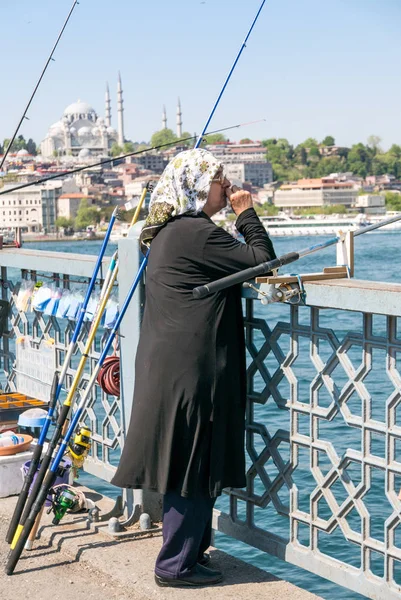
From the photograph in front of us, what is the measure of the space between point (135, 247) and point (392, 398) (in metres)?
1.10

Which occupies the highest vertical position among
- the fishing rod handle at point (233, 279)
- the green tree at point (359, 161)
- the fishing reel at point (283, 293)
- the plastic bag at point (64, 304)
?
the green tree at point (359, 161)

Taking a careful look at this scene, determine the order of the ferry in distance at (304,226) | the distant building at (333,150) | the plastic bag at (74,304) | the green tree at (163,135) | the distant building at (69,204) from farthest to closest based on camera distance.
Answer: the distant building at (333,150)
the green tree at (163,135)
the distant building at (69,204)
the ferry in distance at (304,226)
the plastic bag at (74,304)

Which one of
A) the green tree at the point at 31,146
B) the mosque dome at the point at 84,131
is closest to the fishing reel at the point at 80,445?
the mosque dome at the point at 84,131

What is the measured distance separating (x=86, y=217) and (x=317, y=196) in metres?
32.3

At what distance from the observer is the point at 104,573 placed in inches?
121

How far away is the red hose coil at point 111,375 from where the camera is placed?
11.7ft

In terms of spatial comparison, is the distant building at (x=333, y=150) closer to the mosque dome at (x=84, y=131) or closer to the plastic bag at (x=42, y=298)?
the mosque dome at (x=84, y=131)

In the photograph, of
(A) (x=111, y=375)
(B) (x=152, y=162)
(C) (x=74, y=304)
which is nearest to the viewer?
(A) (x=111, y=375)

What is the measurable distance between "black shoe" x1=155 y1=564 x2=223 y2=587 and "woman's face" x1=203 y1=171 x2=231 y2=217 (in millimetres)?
1007

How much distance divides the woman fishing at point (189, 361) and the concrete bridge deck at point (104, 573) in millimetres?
97

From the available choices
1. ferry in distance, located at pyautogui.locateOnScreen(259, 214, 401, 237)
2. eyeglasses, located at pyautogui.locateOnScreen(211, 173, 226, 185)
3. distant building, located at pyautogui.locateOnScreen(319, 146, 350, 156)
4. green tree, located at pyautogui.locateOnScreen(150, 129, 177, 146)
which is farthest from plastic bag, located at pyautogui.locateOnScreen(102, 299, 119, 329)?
distant building, located at pyautogui.locateOnScreen(319, 146, 350, 156)

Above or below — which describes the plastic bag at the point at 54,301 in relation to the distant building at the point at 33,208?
above

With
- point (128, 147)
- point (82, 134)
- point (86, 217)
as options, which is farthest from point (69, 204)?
point (82, 134)

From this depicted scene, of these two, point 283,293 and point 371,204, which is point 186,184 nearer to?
point 283,293
